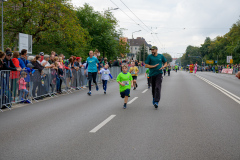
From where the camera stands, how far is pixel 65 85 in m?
14.3

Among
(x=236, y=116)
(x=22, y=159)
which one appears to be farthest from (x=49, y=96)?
(x=22, y=159)

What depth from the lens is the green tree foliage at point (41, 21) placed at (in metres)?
28.9

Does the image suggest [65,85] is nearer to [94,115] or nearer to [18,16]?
[94,115]

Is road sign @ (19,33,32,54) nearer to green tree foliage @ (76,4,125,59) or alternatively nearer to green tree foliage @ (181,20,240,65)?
green tree foliage @ (76,4,125,59)

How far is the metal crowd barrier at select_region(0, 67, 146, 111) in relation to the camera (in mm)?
9219

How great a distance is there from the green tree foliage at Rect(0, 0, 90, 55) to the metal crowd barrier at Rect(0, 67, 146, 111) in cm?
1543

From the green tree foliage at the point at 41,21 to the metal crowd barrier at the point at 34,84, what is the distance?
15.4 m

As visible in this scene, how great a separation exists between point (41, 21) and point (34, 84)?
69.3 ft

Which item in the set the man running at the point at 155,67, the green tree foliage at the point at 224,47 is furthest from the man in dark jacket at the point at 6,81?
the green tree foliage at the point at 224,47

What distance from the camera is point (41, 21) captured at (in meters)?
30.7

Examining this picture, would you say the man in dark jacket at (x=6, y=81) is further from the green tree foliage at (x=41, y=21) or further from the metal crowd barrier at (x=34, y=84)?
the green tree foliage at (x=41, y=21)

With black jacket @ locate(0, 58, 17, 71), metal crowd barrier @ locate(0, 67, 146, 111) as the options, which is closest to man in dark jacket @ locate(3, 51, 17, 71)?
black jacket @ locate(0, 58, 17, 71)

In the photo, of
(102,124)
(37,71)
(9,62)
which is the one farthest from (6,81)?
(102,124)

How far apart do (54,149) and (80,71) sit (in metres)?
11.6
